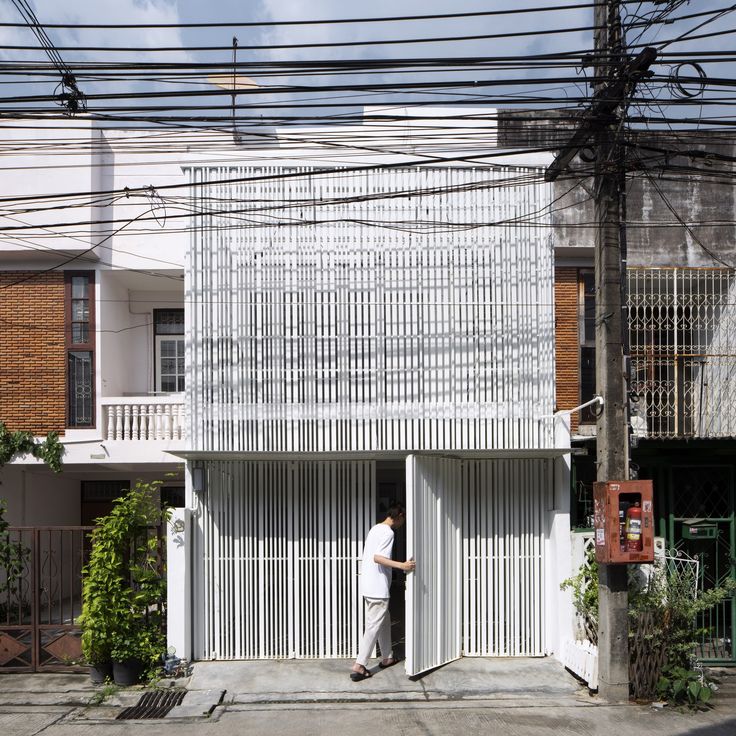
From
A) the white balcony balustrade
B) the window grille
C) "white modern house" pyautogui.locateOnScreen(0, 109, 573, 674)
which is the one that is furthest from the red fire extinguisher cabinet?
the white balcony balustrade

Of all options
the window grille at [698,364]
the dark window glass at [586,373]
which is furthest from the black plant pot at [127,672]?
the dark window glass at [586,373]

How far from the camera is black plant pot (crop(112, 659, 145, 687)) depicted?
28.1 ft

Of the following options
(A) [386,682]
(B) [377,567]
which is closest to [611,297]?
(B) [377,567]

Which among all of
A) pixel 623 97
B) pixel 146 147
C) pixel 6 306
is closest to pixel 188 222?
pixel 146 147

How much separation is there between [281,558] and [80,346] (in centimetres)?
527

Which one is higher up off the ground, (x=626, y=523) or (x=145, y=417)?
(x=145, y=417)

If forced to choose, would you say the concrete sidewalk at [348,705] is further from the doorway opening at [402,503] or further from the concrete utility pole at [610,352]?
the doorway opening at [402,503]

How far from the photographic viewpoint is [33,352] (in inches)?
484

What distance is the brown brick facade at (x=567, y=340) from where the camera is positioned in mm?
12133

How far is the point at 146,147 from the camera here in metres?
12.4

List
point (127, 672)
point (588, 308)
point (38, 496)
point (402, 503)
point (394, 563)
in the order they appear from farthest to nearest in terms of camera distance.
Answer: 1. point (38, 496)
2. point (402, 503)
3. point (588, 308)
4. point (127, 672)
5. point (394, 563)

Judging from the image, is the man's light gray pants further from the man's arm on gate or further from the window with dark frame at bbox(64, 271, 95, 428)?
the window with dark frame at bbox(64, 271, 95, 428)

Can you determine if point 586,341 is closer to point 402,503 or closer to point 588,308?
point 588,308

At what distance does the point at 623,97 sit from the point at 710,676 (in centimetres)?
651
